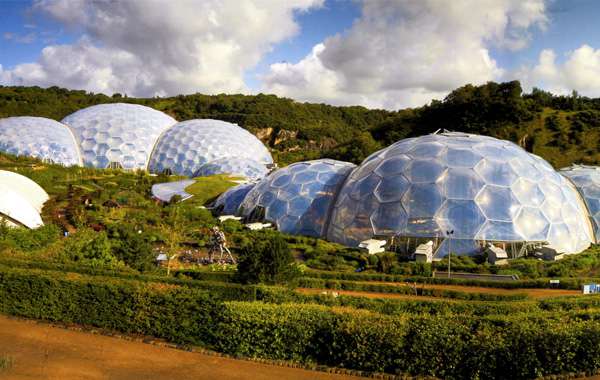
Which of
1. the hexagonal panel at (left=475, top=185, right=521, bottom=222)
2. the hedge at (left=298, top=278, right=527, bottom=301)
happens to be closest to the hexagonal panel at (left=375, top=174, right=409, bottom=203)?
the hexagonal panel at (left=475, top=185, right=521, bottom=222)

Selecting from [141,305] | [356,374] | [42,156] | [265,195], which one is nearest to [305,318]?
[356,374]

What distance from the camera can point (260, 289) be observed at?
13.8m

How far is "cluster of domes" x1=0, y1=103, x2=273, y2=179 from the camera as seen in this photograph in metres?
54.0

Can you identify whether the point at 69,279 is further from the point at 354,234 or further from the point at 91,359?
the point at 354,234

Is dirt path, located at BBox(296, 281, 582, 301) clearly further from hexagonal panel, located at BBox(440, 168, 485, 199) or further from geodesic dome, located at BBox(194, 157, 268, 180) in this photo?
geodesic dome, located at BBox(194, 157, 268, 180)

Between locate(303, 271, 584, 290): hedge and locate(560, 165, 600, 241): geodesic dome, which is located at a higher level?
locate(560, 165, 600, 241): geodesic dome

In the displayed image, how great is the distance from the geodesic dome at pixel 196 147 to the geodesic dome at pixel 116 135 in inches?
61.7

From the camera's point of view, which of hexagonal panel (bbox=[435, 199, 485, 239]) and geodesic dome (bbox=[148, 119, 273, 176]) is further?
geodesic dome (bbox=[148, 119, 273, 176])

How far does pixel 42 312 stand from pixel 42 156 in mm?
45680

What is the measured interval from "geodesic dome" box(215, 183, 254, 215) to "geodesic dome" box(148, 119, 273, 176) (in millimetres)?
20851

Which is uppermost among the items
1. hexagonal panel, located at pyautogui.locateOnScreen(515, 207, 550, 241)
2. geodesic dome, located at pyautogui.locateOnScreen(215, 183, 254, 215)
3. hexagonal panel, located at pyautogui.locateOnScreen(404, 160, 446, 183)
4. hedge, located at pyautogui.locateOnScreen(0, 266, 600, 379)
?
hexagonal panel, located at pyautogui.locateOnScreen(404, 160, 446, 183)

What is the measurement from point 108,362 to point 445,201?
17541mm

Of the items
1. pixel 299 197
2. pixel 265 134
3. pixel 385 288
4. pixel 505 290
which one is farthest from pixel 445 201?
pixel 265 134

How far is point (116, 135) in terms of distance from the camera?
57531mm
